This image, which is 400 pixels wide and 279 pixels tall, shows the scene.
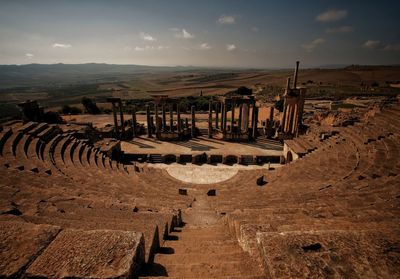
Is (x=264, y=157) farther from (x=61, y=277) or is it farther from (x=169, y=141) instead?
(x=61, y=277)

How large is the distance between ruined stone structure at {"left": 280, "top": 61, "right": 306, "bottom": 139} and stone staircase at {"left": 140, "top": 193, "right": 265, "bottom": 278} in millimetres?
24403

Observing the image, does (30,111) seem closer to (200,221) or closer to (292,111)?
(200,221)

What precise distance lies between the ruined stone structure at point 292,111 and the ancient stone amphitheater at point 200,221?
1115 cm

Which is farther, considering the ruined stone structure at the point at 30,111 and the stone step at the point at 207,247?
the ruined stone structure at the point at 30,111

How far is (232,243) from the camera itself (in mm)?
5344

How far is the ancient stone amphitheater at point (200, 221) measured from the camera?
3258mm

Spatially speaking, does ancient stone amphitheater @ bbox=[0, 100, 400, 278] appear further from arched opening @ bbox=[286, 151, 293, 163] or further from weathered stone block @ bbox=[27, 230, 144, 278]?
arched opening @ bbox=[286, 151, 293, 163]

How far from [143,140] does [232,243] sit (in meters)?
24.8

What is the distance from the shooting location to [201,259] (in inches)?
174

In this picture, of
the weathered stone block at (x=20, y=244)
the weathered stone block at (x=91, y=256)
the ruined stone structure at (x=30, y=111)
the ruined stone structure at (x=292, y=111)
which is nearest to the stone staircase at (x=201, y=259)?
the weathered stone block at (x=91, y=256)

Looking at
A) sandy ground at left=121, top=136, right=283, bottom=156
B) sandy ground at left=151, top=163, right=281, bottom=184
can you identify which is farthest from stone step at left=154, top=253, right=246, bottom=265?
sandy ground at left=121, top=136, right=283, bottom=156

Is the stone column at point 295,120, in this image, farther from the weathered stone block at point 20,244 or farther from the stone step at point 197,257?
the weathered stone block at point 20,244

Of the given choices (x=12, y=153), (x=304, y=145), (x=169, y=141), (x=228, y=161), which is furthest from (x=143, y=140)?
(x=304, y=145)

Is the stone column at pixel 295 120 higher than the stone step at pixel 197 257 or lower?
lower
